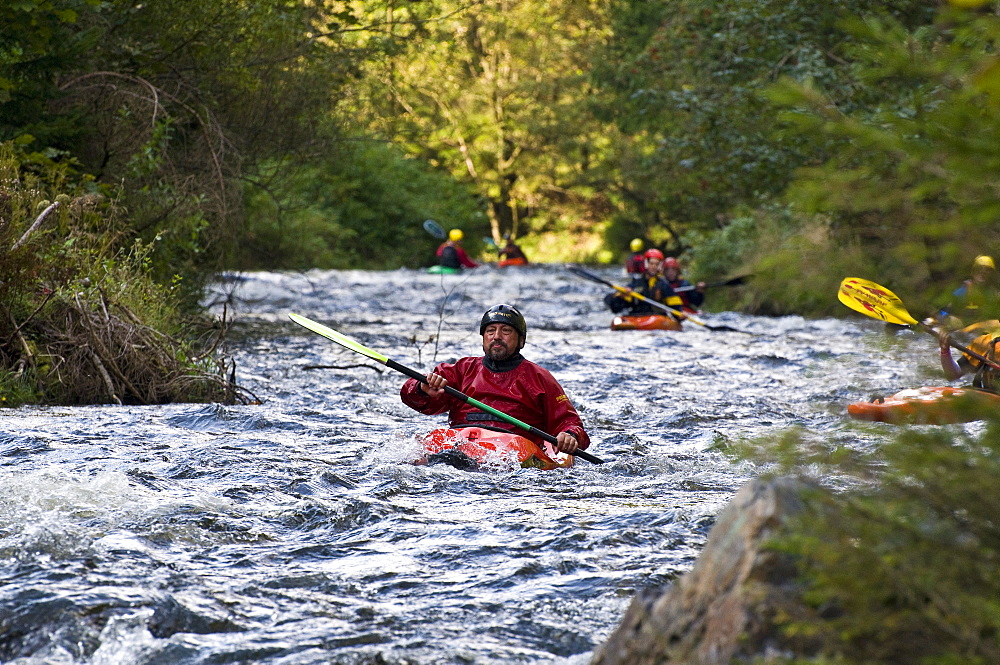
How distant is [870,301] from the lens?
16.2ft

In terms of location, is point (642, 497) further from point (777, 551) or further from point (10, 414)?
point (10, 414)

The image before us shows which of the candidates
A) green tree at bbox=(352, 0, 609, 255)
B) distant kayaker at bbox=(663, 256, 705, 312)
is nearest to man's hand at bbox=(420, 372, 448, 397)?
distant kayaker at bbox=(663, 256, 705, 312)

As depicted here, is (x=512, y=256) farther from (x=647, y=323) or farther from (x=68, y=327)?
(x=68, y=327)

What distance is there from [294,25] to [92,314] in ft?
19.4

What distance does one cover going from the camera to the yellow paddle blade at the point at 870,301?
3135mm

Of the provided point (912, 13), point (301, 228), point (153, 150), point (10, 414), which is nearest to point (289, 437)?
point (10, 414)

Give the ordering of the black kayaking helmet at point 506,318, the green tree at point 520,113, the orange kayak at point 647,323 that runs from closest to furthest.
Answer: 1. the black kayaking helmet at point 506,318
2. the orange kayak at point 647,323
3. the green tree at point 520,113

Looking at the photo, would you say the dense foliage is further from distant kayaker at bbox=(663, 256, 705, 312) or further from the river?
distant kayaker at bbox=(663, 256, 705, 312)

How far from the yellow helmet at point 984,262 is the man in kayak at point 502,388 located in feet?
13.8

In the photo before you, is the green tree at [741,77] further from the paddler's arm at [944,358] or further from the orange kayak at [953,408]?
the orange kayak at [953,408]

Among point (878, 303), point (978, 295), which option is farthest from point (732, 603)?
point (878, 303)

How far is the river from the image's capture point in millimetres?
3162

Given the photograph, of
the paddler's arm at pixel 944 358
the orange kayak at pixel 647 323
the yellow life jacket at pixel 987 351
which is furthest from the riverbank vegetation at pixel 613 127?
the orange kayak at pixel 647 323

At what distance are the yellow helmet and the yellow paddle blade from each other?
17 centimetres
